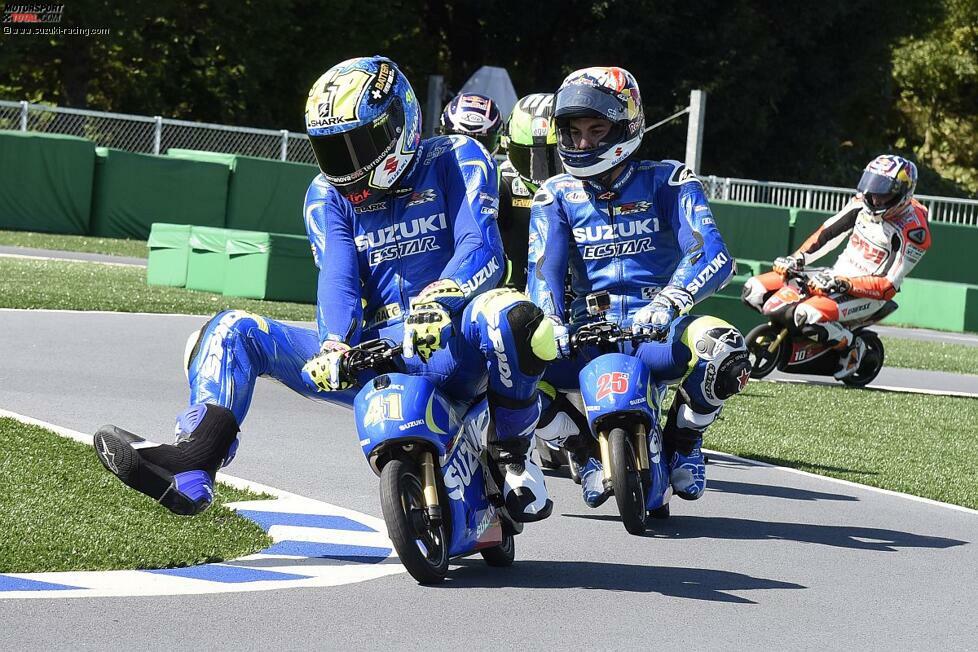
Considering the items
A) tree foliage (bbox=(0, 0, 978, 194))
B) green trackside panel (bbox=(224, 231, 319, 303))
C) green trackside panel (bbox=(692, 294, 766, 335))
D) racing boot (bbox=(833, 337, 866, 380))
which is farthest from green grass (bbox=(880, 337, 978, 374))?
tree foliage (bbox=(0, 0, 978, 194))

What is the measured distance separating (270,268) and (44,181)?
771 centimetres

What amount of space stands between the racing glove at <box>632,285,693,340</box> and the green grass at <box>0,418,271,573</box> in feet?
5.97

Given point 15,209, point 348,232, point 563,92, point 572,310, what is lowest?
point 15,209

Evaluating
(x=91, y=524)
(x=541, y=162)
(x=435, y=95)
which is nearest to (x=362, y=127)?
(x=91, y=524)

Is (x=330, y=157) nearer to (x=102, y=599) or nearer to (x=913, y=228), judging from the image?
(x=102, y=599)

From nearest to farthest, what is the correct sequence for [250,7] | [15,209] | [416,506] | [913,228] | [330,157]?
[416,506], [330,157], [913,228], [15,209], [250,7]

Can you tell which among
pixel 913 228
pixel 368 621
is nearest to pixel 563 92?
pixel 368 621

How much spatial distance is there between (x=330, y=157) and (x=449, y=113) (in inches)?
146

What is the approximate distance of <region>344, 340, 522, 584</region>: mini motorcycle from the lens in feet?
17.1

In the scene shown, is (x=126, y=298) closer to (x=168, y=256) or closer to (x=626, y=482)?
(x=168, y=256)

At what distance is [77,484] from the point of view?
6.66 metres

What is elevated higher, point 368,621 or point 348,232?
point 348,232

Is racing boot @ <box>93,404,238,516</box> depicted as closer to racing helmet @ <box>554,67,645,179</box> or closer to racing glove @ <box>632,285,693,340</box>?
racing glove @ <box>632,285,693,340</box>

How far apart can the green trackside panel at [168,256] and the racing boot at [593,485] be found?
35.1 ft
